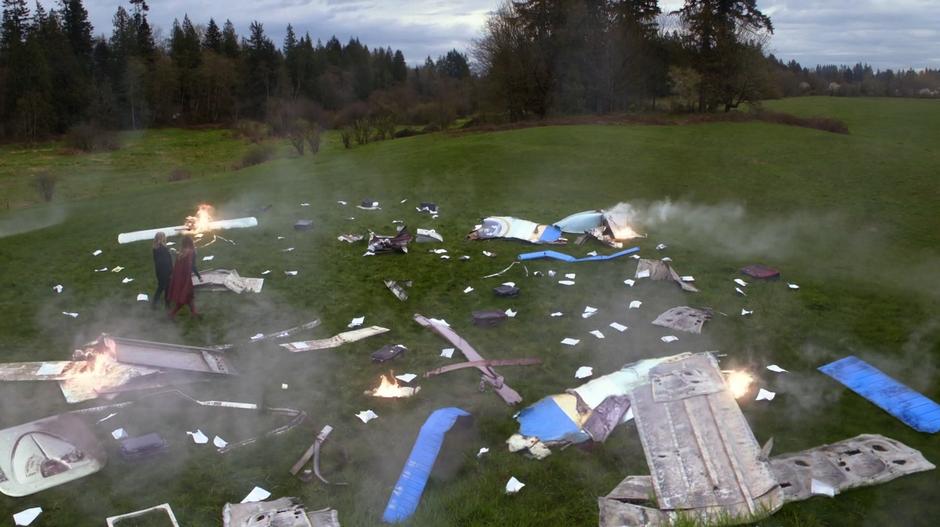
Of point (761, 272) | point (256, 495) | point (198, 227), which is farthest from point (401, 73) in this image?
point (256, 495)

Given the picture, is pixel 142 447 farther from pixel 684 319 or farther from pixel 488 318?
pixel 684 319

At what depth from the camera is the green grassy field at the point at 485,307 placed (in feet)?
22.6

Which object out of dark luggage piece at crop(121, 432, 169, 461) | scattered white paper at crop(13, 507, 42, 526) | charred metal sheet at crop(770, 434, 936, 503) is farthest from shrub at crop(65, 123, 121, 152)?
charred metal sheet at crop(770, 434, 936, 503)

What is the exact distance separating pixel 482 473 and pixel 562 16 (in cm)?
4120

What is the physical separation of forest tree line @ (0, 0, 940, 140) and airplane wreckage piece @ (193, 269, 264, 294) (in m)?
31.1

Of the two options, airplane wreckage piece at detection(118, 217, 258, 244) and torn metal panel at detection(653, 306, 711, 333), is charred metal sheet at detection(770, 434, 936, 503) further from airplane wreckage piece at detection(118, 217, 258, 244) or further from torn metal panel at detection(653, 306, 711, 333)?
airplane wreckage piece at detection(118, 217, 258, 244)

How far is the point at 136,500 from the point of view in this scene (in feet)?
21.8

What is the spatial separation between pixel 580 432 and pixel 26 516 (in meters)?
6.28

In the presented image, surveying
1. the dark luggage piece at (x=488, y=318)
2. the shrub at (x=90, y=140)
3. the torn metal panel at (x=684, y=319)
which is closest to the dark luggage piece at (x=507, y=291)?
the dark luggage piece at (x=488, y=318)

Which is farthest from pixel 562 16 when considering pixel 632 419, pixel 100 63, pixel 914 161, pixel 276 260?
pixel 100 63

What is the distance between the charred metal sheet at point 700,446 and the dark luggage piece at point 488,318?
3.32 meters

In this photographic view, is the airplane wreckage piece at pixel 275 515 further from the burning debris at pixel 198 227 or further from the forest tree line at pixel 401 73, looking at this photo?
the forest tree line at pixel 401 73

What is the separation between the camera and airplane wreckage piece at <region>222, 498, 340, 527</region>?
6.20 metres

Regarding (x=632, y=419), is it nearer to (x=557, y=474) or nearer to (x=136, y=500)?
(x=557, y=474)
